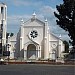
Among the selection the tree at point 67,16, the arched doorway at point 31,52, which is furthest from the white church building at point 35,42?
the tree at point 67,16

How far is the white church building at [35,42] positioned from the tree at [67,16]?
83276 millimetres

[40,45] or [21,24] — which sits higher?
[21,24]

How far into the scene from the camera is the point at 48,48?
119 metres

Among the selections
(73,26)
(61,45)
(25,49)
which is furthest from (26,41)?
(73,26)

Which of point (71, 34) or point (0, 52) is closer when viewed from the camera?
point (71, 34)

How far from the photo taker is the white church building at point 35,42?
4663 inches

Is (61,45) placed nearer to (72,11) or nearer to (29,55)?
(29,55)

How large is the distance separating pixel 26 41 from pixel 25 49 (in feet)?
13.1

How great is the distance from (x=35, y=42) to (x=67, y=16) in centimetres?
8556

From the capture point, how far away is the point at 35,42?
392 ft

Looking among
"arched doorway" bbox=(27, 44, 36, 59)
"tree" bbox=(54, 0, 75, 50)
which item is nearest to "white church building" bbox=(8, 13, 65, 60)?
"arched doorway" bbox=(27, 44, 36, 59)

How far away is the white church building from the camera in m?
118

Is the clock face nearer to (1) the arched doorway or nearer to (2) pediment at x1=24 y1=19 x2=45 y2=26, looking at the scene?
(2) pediment at x1=24 y1=19 x2=45 y2=26

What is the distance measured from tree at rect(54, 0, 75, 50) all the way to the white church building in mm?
83276
